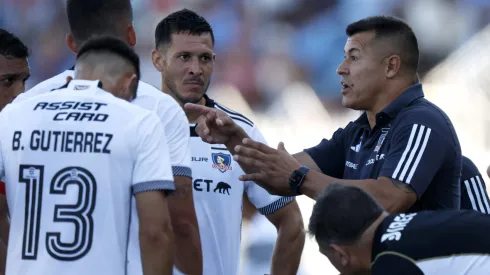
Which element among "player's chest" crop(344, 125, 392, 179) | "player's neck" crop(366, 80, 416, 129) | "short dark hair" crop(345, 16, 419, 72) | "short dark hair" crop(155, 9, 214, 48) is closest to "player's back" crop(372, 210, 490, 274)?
"player's chest" crop(344, 125, 392, 179)

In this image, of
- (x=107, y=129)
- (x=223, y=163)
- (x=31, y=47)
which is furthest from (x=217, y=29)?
(x=107, y=129)

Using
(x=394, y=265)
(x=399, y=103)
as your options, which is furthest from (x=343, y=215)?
(x=399, y=103)

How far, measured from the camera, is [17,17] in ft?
24.4

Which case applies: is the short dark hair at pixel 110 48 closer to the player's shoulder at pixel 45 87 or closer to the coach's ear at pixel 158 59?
the player's shoulder at pixel 45 87

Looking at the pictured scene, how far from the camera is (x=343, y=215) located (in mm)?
2545

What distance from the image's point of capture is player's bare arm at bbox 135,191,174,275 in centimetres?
276

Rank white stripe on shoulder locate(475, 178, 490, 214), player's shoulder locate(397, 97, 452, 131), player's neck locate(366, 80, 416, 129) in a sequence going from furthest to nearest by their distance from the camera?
white stripe on shoulder locate(475, 178, 490, 214) < player's neck locate(366, 80, 416, 129) < player's shoulder locate(397, 97, 452, 131)

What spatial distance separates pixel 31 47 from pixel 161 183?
16.0ft

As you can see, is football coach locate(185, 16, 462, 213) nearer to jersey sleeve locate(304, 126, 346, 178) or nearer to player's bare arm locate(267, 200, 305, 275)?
jersey sleeve locate(304, 126, 346, 178)

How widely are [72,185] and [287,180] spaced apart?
89 centimetres

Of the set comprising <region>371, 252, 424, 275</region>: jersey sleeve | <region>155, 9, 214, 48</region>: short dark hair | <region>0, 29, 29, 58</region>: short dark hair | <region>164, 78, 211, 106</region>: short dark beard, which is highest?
<region>155, 9, 214, 48</region>: short dark hair

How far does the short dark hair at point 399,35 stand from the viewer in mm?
3631

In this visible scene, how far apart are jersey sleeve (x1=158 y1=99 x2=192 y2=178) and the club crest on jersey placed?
74 centimetres

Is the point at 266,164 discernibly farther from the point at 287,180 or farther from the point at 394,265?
the point at 394,265
